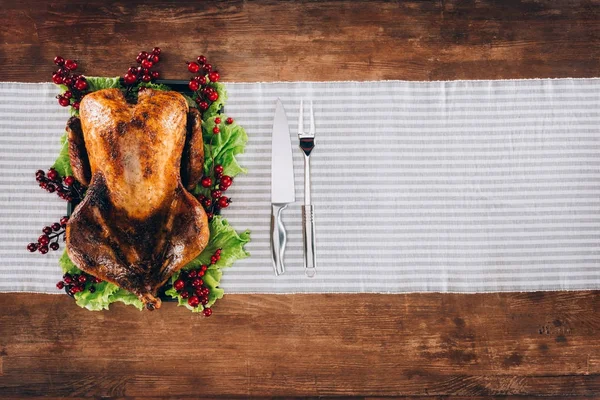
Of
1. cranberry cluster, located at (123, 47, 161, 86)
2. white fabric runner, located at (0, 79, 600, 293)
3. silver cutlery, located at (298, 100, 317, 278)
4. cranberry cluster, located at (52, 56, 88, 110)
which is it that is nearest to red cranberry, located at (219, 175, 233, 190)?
white fabric runner, located at (0, 79, 600, 293)

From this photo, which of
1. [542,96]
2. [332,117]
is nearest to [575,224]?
[542,96]

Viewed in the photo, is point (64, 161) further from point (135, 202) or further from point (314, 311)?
point (314, 311)

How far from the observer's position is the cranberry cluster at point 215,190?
4.33ft

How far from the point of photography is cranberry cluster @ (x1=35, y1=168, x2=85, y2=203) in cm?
130

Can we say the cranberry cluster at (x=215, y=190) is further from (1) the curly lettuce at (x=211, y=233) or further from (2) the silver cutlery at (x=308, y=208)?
(2) the silver cutlery at (x=308, y=208)

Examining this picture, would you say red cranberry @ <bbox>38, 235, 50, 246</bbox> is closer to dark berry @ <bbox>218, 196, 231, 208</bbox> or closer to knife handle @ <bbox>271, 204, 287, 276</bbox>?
dark berry @ <bbox>218, 196, 231, 208</bbox>

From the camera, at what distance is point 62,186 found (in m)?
1.32

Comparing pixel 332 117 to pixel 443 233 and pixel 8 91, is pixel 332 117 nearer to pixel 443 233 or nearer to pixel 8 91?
pixel 443 233

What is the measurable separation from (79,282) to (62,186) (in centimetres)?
28

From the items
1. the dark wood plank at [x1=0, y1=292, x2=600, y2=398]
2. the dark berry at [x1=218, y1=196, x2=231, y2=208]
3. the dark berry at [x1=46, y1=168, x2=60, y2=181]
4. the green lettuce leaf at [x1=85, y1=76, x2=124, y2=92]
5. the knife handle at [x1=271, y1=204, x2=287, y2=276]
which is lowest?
the dark wood plank at [x1=0, y1=292, x2=600, y2=398]

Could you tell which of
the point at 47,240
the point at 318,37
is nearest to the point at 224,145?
the point at 318,37

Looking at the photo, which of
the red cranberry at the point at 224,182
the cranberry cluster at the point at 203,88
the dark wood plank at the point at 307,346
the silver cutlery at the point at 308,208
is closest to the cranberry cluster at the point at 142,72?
the cranberry cluster at the point at 203,88

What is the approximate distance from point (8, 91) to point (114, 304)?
0.76m

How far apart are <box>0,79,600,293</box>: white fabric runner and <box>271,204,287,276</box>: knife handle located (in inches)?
1.6
